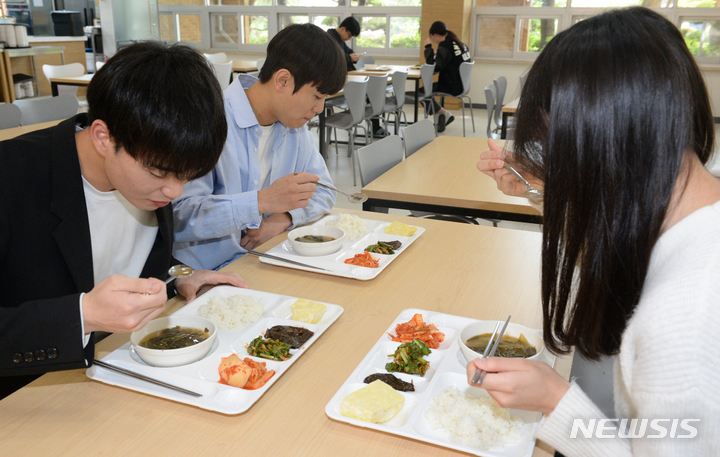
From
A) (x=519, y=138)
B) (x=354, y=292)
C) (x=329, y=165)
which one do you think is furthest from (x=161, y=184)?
(x=329, y=165)

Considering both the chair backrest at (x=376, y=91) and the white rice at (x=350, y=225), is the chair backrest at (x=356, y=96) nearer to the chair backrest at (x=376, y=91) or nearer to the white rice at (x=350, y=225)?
the chair backrest at (x=376, y=91)

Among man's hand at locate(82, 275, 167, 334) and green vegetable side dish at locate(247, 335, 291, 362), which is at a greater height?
man's hand at locate(82, 275, 167, 334)

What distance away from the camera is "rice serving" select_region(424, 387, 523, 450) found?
2.72ft

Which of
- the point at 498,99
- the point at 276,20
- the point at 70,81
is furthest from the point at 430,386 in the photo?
the point at 276,20

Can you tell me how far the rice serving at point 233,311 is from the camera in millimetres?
1130

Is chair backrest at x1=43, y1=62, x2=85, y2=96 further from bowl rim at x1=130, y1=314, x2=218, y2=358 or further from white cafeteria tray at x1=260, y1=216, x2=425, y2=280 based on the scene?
bowl rim at x1=130, y1=314, x2=218, y2=358

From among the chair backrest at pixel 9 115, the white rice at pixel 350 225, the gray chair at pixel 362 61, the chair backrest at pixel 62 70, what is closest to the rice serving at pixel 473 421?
the white rice at pixel 350 225

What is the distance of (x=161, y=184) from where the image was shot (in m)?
1.02

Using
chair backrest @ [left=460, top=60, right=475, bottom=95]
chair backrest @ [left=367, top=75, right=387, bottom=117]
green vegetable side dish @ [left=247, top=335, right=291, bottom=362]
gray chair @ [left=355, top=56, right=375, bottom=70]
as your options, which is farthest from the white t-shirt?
gray chair @ [left=355, top=56, right=375, bottom=70]

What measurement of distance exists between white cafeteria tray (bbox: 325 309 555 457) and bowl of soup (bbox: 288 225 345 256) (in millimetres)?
404

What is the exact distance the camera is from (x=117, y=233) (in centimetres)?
129

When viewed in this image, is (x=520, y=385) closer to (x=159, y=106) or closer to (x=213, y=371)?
(x=213, y=371)

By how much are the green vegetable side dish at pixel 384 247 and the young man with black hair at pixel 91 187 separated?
0.62 m

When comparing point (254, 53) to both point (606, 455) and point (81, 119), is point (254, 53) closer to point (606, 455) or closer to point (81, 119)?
point (81, 119)
